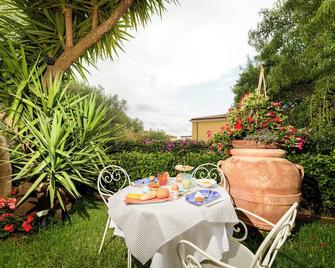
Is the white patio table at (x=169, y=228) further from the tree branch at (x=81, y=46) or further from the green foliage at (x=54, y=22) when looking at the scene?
the green foliage at (x=54, y=22)

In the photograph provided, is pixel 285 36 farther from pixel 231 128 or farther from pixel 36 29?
pixel 36 29

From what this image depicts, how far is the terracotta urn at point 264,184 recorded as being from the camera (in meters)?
2.21

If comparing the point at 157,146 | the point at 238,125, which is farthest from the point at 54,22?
the point at 238,125

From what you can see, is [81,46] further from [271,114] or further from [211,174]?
[271,114]

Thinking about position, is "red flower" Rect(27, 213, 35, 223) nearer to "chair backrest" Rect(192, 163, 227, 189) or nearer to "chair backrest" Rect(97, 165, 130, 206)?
"chair backrest" Rect(97, 165, 130, 206)

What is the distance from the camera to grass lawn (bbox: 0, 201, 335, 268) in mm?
1938

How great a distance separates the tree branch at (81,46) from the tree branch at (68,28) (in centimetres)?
10

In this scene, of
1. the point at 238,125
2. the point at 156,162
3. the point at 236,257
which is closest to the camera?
the point at 236,257

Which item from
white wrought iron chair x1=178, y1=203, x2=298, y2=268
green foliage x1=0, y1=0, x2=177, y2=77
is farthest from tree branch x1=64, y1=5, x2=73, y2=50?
white wrought iron chair x1=178, y1=203, x2=298, y2=268

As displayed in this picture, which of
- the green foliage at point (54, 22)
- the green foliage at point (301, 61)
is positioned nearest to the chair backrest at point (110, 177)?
the green foliage at point (54, 22)

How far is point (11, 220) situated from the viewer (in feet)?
8.08

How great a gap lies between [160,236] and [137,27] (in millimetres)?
4369

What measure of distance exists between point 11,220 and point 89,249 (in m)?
1.10

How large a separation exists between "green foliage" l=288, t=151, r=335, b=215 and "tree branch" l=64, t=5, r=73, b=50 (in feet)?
14.1
